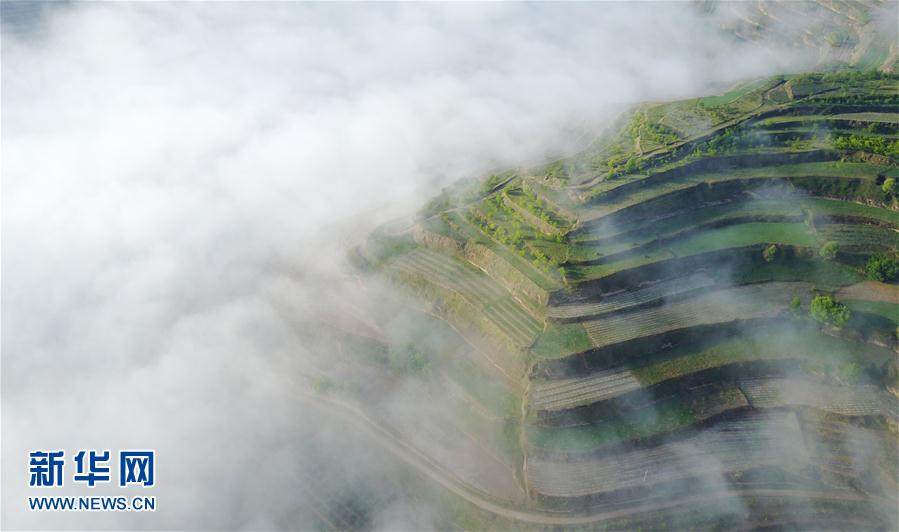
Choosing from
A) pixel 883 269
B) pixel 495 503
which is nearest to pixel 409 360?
pixel 495 503

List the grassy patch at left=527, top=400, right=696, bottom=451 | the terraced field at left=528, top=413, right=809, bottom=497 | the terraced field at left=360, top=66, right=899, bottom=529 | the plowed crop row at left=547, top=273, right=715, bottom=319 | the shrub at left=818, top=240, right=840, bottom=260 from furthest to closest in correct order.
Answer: the shrub at left=818, top=240, right=840, bottom=260
the plowed crop row at left=547, top=273, right=715, bottom=319
the grassy patch at left=527, top=400, right=696, bottom=451
the terraced field at left=360, top=66, right=899, bottom=529
the terraced field at left=528, top=413, right=809, bottom=497

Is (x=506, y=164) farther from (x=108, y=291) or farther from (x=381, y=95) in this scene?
(x=108, y=291)

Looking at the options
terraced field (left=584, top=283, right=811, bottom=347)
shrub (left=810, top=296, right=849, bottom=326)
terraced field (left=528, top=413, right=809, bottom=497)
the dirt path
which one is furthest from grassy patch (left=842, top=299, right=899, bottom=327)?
the dirt path

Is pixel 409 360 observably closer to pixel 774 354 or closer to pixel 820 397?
pixel 774 354

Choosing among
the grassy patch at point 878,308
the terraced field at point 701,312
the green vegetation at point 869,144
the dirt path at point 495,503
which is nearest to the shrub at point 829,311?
the grassy patch at point 878,308

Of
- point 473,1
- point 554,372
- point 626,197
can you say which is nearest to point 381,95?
point 473,1

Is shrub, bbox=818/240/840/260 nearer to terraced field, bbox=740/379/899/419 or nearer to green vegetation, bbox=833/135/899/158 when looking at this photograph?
terraced field, bbox=740/379/899/419
